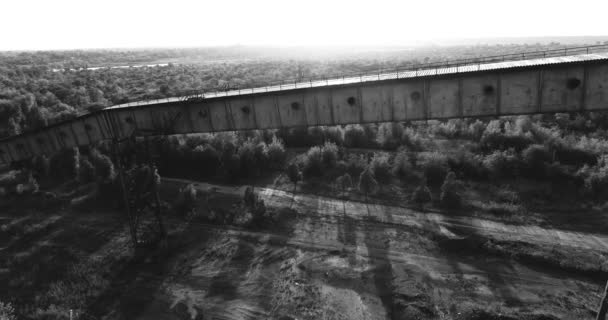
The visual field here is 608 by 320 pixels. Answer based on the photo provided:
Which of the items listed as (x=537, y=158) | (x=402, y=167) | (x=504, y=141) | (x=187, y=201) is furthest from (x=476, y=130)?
(x=187, y=201)

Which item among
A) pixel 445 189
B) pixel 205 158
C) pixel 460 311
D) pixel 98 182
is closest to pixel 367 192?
pixel 445 189

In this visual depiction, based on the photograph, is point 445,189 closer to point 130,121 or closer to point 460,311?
point 460,311

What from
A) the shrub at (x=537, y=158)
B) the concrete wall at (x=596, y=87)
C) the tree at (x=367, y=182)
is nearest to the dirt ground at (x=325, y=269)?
the tree at (x=367, y=182)

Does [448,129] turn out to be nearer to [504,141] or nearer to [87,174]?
[504,141]

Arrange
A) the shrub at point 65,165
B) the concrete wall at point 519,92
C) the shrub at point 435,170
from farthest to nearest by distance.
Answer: the shrub at point 65,165 < the shrub at point 435,170 < the concrete wall at point 519,92

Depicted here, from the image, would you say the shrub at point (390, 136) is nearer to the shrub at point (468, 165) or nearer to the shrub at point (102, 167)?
the shrub at point (468, 165)

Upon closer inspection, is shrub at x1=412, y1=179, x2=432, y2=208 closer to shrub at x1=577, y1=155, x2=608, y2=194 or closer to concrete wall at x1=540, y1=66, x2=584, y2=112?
concrete wall at x1=540, y1=66, x2=584, y2=112
